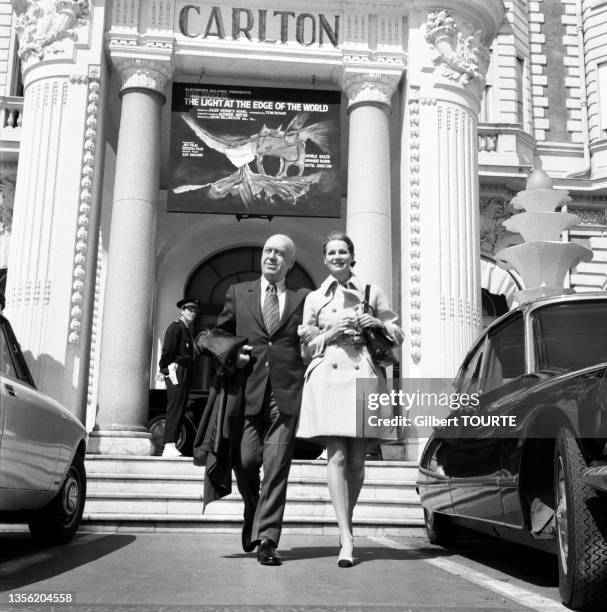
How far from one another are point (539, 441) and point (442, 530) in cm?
284

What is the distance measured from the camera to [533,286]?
13625 mm

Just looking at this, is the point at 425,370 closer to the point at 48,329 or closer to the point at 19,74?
the point at 48,329

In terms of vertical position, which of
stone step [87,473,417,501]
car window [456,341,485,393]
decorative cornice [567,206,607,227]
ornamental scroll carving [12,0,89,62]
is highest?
ornamental scroll carving [12,0,89,62]

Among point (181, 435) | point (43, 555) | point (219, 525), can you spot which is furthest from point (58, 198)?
point (43, 555)

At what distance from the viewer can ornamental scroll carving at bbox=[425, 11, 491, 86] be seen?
14.5 meters

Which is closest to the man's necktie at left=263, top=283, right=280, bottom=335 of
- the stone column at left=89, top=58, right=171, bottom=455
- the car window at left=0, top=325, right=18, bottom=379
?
the car window at left=0, top=325, right=18, bottom=379

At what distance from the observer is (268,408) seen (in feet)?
19.6

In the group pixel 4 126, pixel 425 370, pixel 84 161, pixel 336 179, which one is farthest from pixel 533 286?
pixel 4 126

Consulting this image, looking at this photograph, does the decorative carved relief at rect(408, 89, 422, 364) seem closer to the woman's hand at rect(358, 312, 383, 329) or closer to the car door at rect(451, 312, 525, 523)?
the car door at rect(451, 312, 525, 523)

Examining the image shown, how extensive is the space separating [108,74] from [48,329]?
14.4 feet

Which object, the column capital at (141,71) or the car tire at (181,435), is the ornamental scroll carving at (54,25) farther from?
the car tire at (181,435)

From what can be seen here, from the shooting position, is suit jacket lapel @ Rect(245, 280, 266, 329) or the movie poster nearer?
suit jacket lapel @ Rect(245, 280, 266, 329)

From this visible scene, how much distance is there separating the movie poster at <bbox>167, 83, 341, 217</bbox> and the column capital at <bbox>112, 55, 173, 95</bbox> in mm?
345

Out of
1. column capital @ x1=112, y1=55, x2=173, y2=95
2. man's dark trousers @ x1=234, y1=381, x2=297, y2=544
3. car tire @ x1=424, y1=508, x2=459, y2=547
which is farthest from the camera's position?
column capital @ x1=112, y1=55, x2=173, y2=95
